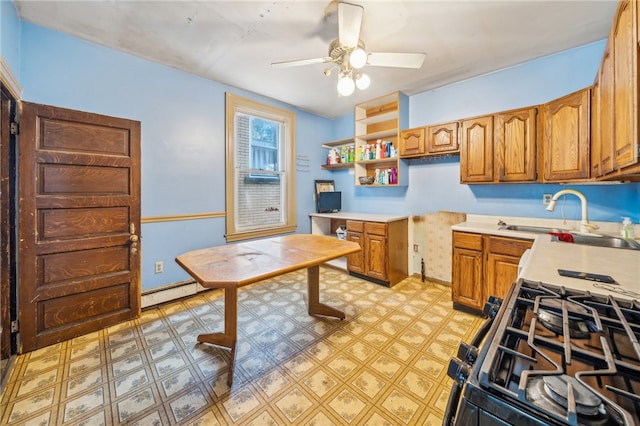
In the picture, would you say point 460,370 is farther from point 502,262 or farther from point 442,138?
point 442,138

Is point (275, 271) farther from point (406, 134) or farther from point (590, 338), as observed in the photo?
point (406, 134)

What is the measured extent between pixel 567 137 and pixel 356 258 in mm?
2583

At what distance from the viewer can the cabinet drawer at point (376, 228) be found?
11.0 ft

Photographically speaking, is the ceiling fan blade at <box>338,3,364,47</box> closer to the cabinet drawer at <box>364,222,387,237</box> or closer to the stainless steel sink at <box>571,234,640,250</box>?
the cabinet drawer at <box>364,222,387,237</box>

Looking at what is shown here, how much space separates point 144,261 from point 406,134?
3.53m

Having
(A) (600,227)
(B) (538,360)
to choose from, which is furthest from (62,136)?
(A) (600,227)

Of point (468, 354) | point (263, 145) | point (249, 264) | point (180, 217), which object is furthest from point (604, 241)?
point (180, 217)

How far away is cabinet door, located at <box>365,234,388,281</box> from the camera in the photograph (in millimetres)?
3377

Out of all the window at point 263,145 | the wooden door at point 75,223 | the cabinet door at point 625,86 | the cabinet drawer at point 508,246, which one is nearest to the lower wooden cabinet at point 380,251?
the cabinet drawer at point 508,246

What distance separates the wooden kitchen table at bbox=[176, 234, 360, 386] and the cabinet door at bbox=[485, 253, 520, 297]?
4.62 feet

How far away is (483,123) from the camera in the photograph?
2781 millimetres

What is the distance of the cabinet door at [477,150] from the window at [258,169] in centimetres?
243

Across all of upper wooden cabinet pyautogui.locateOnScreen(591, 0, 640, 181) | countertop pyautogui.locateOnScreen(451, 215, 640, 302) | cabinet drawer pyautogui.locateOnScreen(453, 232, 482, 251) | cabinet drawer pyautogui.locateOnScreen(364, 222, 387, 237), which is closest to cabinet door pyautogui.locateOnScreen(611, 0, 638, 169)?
upper wooden cabinet pyautogui.locateOnScreen(591, 0, 640, 181)

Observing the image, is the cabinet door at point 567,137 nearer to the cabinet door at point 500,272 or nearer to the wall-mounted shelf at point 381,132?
the cabinet door at point 500,272
